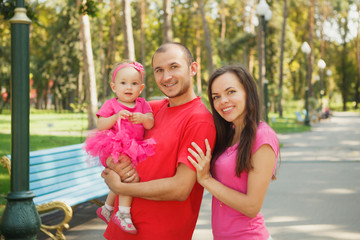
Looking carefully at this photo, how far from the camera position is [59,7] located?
45438 millimetres

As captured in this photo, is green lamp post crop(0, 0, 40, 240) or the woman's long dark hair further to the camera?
green lamp post crop(0, 0, 40, 240)

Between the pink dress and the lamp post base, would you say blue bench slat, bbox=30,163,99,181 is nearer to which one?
the lamp post base

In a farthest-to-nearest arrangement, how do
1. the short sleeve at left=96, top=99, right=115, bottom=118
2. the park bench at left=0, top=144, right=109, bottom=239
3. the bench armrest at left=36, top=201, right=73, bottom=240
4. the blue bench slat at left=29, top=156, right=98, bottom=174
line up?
the blue bench slat at left=29, top=156, right=98, bottom=174
the park bench at left=0, top=144, right=109, bottom=239
the bench armrest at left=36, top=201, right=73, bottom=240
the short sleeve at left=96, top=99, right=115, bottom=118

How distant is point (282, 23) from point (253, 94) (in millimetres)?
39038

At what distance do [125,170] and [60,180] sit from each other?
3855mm

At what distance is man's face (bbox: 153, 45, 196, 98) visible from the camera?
2682 millimetres

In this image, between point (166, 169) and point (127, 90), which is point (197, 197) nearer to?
point (166, 169)

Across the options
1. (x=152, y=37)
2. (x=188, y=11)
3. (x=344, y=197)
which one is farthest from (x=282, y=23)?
(x=344, y=197)

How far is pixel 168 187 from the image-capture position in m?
2.51

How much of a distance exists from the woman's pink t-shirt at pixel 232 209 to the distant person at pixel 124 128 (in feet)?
1.53

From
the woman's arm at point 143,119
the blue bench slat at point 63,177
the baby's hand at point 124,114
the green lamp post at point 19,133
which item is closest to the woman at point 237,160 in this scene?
the woman's arm at point 143,119

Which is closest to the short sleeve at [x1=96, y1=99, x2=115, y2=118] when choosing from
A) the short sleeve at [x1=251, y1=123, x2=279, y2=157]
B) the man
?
the man

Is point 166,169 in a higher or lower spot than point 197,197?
higher

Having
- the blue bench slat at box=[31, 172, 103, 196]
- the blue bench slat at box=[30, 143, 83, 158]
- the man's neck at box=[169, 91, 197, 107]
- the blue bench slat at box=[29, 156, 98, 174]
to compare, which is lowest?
the blue bench slat at box=[31, 172, 103, 196]
